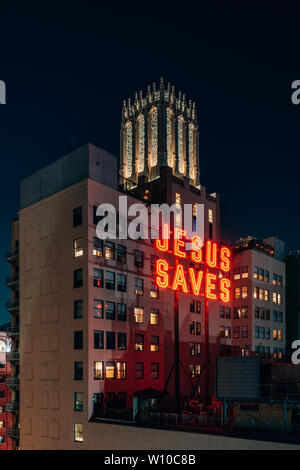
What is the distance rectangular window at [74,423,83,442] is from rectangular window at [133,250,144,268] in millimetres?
20400

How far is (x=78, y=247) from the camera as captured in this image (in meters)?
59.9

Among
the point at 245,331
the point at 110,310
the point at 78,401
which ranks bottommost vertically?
the point at 78,401

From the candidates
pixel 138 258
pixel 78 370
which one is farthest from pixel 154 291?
pixel 78 370

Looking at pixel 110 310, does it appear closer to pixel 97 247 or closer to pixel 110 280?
pixel 110 280

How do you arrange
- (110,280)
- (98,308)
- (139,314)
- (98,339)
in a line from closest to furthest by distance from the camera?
(98,339) < (98,308) < (110,280) < (139,314)

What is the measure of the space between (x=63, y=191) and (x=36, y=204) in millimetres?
5803

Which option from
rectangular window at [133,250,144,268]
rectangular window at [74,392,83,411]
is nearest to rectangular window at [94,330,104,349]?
rectangular window at [74,392,83,411]

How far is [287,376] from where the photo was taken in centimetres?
4756

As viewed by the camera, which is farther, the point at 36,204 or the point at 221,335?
the point at 221,335

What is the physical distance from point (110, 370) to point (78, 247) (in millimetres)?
14606

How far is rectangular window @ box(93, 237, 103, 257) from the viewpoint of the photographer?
59487 millimetres

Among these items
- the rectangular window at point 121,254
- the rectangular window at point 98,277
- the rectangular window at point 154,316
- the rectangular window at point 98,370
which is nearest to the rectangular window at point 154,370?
the rectangular window at point 154,316
